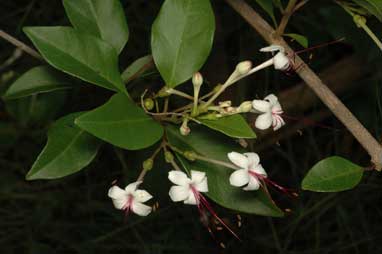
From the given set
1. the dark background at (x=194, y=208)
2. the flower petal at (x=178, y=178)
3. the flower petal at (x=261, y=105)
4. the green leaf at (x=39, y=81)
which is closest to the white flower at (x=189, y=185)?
the flower petal at (x=178, y=178)

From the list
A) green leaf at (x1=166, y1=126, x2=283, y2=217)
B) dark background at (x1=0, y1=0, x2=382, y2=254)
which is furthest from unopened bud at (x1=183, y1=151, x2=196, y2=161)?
dark background at (x1=0, y1=0, x2=382, y2=254)

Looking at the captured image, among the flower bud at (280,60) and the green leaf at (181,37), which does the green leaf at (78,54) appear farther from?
the flower bud at (280,60)

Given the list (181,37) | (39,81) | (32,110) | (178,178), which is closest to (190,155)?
(178,178)

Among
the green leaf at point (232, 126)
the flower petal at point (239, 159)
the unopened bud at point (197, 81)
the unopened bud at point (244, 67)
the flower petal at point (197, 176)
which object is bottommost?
the flower petal at point (197, 176)

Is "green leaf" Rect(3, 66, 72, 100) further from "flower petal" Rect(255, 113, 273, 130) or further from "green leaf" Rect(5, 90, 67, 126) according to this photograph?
"green leaf" Rect(5, 90, 67, 126)

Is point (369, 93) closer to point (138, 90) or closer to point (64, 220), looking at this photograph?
point (138, 90)

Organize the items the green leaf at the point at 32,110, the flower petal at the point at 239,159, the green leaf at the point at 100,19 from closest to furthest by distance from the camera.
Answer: the flower petal at the point at 239,159 < the green leaf at the point at 100,19 < the green leaf at the point at 32,110

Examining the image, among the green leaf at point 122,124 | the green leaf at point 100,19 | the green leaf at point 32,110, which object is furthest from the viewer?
the green leaf at point 32,110
